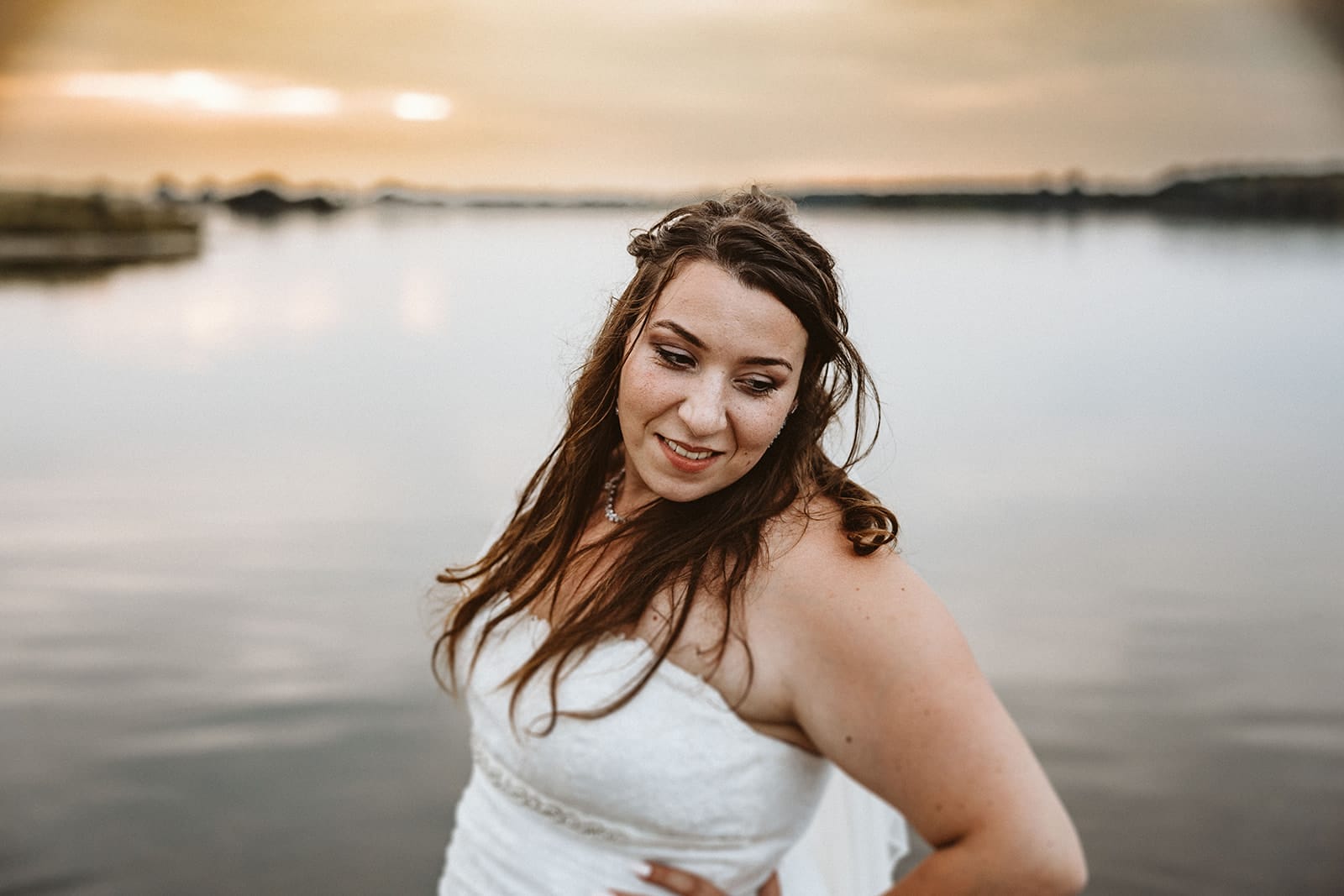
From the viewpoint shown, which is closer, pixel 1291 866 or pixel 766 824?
pixel 766 824

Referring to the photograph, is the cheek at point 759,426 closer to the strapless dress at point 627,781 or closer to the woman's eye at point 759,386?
the woman's eye at point 759,386

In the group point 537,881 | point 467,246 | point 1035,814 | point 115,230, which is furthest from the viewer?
point 467,246

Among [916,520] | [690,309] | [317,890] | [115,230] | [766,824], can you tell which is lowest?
[317,890]

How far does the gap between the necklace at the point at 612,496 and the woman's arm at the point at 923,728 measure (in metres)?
0.52

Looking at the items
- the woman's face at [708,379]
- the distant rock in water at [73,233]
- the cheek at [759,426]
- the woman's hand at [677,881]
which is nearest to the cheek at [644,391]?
the woman's face at [708,379]

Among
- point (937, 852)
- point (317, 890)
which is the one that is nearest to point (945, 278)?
point (317, 890)

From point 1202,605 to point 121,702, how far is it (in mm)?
6564

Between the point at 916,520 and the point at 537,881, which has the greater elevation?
the point at 537,881

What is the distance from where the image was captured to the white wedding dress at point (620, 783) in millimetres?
1648

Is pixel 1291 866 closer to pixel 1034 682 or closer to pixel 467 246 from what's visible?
pixel 1034 682

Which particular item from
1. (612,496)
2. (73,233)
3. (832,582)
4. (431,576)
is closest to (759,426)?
(832,582)

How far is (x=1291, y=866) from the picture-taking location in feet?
14.9

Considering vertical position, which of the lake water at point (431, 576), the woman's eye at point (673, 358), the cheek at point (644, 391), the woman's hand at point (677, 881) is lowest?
the lake water at point (431, 576)

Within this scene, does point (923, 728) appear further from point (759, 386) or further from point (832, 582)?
point (759, 386)
